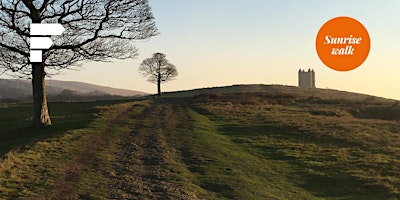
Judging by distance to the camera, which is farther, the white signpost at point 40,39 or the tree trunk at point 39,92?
the tree trunk at point 39,92

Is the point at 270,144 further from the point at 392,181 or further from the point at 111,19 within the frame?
the point at 111,19

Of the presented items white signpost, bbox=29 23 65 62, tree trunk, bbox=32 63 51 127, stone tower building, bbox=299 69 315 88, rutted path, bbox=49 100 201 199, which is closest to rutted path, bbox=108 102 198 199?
rutted path, bbox=49 100 201 199

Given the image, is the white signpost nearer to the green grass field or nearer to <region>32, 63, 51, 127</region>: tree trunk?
<region>32, 63, 51, 127</region>: tree trunk

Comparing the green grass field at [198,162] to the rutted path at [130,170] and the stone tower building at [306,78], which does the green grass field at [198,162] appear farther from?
the stone tower building at [306,78]

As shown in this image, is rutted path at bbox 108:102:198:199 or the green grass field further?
the green grass field

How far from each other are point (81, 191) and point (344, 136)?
18.7 metres

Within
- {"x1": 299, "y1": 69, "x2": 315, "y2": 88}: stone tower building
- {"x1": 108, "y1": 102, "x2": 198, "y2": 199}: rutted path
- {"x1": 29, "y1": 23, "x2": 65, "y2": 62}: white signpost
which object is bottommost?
{"x1": 108, "y1": 102, "x2": 198, "y2": 199}: rutted path

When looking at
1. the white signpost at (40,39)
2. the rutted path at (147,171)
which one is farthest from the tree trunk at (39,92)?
the rutted path at (147,171)

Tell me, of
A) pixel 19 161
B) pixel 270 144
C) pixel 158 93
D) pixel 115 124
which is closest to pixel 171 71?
pixel 158 93

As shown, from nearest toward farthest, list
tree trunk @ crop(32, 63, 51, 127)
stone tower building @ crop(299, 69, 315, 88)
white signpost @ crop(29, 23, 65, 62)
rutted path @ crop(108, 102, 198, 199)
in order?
rutted path @ crop(108, 102, 198, 199)
white signpost @ crop(29, 23, 65, 62)
tree trunk @ crop(32, 63, 51, 127)
stone tower building @ crop(299, 69, 315, 88)

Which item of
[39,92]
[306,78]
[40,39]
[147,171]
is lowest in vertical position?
[147,171]

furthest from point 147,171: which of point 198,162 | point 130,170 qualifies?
point 198,162

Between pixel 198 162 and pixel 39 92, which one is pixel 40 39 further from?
pixel 198 162

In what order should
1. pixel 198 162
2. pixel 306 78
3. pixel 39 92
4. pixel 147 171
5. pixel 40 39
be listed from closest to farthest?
1. pixel 147 171
2. pixel 198 162
3. pixel 40 39
4. pixel 39 92
5. pixel 306 78
